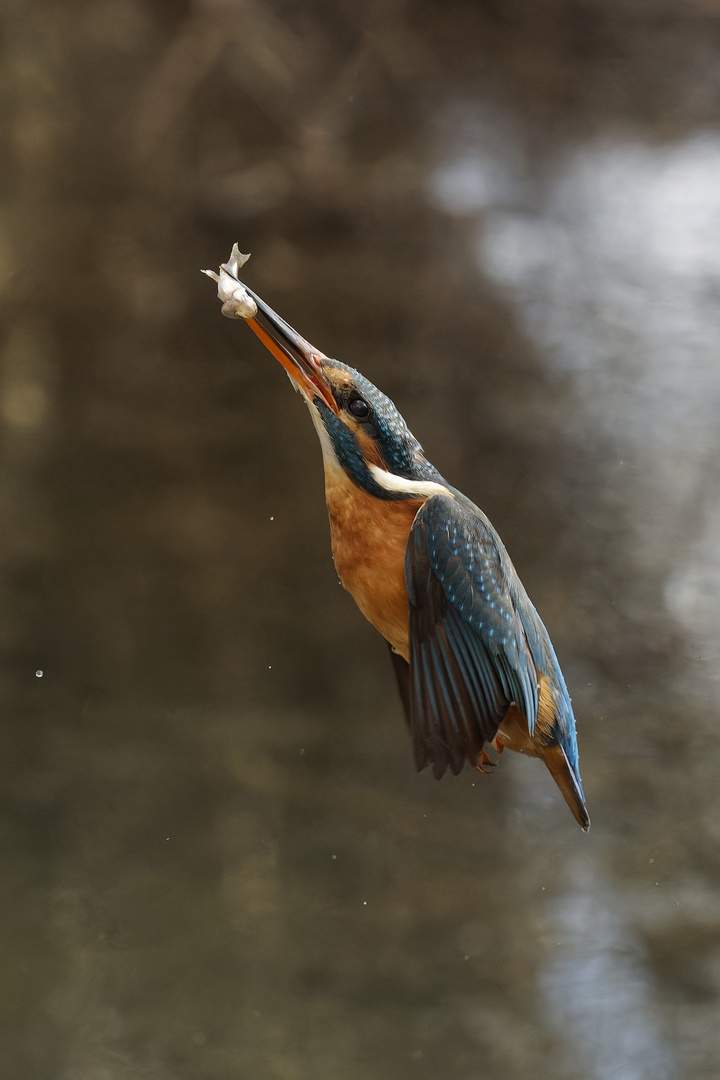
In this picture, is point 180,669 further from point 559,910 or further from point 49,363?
point 559,910

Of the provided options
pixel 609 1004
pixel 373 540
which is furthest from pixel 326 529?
pixel 609 1004

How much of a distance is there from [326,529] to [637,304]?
946 millimetres

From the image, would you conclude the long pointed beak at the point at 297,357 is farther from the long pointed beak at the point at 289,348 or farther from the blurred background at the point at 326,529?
the blurred background at the point at 326,529

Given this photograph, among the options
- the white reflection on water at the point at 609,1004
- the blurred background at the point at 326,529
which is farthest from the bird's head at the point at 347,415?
the white reflection on water at the point at 609,1004

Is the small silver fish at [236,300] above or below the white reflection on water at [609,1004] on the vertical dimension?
above

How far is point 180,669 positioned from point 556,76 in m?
1.69

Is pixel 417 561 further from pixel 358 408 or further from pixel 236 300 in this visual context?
pixel 236 300

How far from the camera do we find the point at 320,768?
212 cm

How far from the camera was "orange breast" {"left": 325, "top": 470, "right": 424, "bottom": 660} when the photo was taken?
3.91ft

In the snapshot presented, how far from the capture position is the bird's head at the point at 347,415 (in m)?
1.18

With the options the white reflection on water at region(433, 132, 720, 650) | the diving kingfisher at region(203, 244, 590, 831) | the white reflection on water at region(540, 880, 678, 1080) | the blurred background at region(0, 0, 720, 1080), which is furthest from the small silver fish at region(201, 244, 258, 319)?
the white reflection on water at region(540, 880, 678, 1080)

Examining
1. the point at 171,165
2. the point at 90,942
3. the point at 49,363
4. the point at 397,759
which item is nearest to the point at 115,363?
the point at 49,363

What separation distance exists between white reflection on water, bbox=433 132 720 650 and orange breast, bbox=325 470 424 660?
108 centimetres

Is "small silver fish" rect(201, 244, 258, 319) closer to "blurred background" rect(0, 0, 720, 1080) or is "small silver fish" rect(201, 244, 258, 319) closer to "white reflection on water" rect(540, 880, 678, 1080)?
"blurred background" rect(0, 0, 720, 1080)
